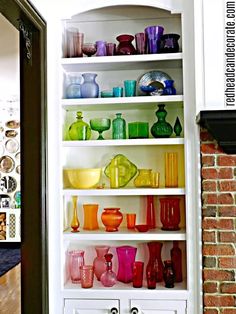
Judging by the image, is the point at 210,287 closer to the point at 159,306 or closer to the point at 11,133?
the point at 159,306

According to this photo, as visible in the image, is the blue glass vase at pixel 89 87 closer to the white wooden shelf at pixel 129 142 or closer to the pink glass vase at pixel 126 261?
the white wooden shelf at pixel 129 142

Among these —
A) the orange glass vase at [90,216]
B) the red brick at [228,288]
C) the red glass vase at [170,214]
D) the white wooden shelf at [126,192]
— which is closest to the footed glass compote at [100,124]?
the white wooden shelf at [126,192]

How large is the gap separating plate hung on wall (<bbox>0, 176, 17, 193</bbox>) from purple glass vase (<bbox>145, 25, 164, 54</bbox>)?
212 inches

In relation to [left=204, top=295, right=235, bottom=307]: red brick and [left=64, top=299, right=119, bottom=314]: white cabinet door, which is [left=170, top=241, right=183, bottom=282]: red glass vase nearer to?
[left=204, top=295, right=235, bottom=307]: red brick

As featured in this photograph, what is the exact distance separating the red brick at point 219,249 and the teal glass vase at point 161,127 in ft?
2.59

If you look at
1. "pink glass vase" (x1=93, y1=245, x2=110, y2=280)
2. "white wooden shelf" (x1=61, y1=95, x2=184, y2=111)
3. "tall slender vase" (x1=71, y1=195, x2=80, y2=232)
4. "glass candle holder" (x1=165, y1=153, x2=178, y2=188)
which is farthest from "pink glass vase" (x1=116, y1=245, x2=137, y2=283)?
"white wooden shelf" (x1=61, y1=95, x2=184, y2=111)

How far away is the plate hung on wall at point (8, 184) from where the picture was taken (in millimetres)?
8055

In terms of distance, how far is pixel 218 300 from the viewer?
2.92 meters

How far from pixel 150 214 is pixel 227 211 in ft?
1.94

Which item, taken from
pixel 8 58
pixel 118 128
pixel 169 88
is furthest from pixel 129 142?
pixel 8 58

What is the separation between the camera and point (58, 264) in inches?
123

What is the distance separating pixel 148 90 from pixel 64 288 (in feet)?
4.73

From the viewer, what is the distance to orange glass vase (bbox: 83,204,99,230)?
3.31 m

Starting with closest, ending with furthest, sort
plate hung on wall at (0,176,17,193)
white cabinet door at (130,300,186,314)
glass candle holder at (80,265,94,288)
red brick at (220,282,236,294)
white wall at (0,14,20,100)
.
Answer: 1. red brick at (220,282,236,294)
2. white cabinet door at (130,300,186,314)
3. glass candle holder at (80,265,94,288)
4. white wall at (0,14,20,100)
5. plate hung on wall at (0,176,17,193)
